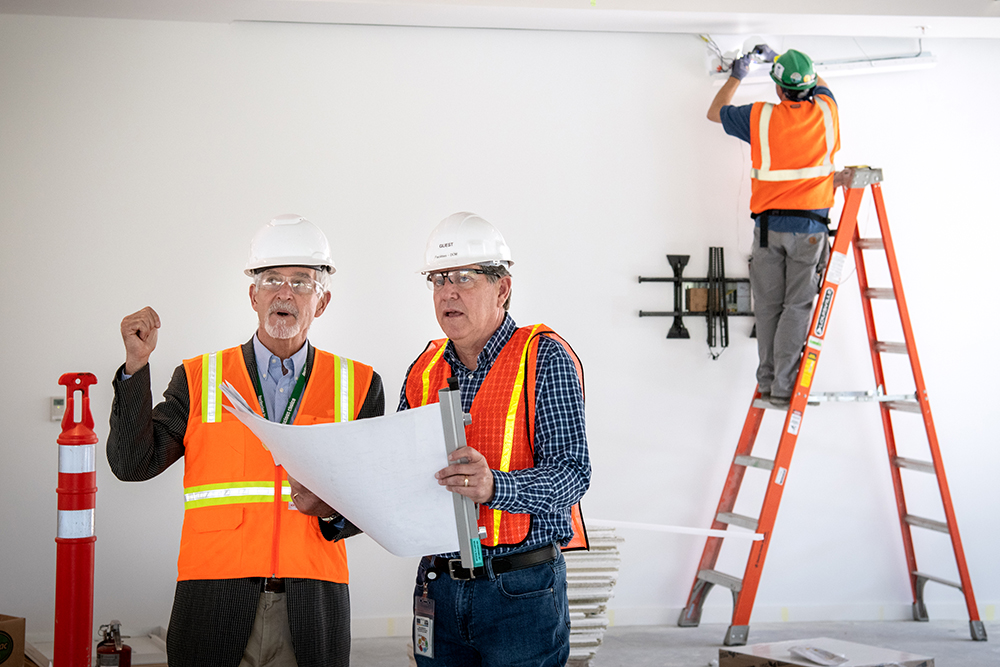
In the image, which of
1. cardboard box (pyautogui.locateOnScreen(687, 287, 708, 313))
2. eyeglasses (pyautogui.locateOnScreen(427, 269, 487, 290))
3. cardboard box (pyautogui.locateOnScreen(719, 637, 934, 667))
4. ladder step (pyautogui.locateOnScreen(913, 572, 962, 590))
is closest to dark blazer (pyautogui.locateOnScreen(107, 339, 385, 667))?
eyeglasses (pyautogui.locateOnScreen(427, 269, 487, 290))

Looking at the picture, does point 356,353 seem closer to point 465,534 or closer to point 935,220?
point 465,534

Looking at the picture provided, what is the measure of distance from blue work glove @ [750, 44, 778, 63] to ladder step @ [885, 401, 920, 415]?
194cm

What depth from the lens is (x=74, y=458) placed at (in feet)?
7.74

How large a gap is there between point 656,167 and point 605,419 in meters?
1.40

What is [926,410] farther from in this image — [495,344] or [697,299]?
[495,344]

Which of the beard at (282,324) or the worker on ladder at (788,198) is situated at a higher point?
the worker on ladder at (788,198)

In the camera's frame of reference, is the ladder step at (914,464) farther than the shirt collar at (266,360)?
Yes

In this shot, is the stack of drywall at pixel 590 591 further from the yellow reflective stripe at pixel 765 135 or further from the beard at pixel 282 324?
the beard at pixel 282 324

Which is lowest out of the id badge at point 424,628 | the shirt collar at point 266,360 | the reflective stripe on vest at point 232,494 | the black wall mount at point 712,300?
the id badge at point 424,628

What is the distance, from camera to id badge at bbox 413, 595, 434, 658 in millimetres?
1990

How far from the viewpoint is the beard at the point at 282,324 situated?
2.28m

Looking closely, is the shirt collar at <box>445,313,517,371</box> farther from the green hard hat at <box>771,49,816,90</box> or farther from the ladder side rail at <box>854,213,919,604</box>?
the ladder side rail at <box>854,213,919,604</box>

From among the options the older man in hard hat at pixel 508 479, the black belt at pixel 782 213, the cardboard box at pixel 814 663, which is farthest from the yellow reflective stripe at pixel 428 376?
Answer: the black belt at pixel 782 213

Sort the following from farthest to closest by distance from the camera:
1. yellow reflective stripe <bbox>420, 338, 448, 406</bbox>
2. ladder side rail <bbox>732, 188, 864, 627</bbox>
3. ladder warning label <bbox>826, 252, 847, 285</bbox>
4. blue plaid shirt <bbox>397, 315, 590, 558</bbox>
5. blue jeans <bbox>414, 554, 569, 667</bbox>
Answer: ladder warning label <bbox>826, 252, 847, 285</bbox> < ladder side rail <bbox>732, 188, 864, 627</bbox> < yellow reflective stripe <bbox>420, 338, 448, 406</bbox> < blue jeans <bbox>414, 554, 569, 667</bbox> < blue plaid shirt <bbox>397, 315, 590, 558</bbox>
